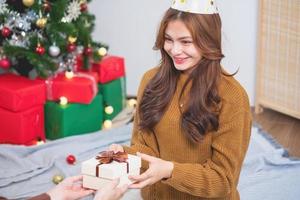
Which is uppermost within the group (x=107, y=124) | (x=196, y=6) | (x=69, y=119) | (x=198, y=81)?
(x=196, y=6)

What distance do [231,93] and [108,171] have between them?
42cm

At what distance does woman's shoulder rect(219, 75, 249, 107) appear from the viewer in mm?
1419

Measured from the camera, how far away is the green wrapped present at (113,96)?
3208 mm

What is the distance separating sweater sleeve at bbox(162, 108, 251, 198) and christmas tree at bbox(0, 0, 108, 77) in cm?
164

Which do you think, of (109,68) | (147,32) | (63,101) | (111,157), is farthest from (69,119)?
(111,157)

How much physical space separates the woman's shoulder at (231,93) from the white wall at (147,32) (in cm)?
209

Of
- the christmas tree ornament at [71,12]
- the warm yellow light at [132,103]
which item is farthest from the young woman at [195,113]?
the warm yellow light at [132,103]

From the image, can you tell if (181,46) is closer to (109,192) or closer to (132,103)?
(109,192)

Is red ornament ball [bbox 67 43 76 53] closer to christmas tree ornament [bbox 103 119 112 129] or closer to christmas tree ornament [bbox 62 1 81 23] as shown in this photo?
christmas tree ornament [bbox 62 1 81 23]

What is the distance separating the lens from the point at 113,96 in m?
3.30

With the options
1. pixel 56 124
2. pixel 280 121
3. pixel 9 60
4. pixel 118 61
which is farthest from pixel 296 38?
pixel 9 60

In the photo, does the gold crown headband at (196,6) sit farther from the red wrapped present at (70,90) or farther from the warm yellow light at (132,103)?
the warm yellow light at (132,103)

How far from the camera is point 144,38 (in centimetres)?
376

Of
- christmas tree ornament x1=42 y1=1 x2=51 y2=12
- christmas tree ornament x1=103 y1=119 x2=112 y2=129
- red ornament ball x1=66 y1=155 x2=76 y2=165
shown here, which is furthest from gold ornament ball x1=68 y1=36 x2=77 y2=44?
red ornament ball x1=66 y1=155 x2=76 y2=165
